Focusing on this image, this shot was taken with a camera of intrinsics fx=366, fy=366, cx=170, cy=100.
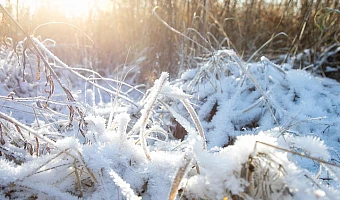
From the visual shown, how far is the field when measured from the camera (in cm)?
73

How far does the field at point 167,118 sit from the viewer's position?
0.73 m

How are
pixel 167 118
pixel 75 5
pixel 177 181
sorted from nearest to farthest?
pixel 177 181, pixel 167 118, pixel 75 5

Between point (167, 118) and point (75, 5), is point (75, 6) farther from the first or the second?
point (167, 118)

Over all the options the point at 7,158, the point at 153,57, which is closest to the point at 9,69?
the point at 153,57

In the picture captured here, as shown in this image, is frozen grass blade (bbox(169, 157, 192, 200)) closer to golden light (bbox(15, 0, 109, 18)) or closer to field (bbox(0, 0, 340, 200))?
field (bbox(0, 0, 340, 200))

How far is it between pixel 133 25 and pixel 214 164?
2937 mm

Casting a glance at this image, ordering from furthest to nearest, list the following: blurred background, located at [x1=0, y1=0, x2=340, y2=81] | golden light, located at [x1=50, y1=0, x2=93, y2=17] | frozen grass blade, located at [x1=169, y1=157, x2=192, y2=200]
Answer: golden light, located at [x1=50, y1=0, x2=93, y2=17]
blurred background, located at [x1=0, y1=0, x2=340, y2=81]
frozen grass blade, located at [x1=169, y1=157, x2=192, y2=200]

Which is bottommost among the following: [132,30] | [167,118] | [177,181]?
[167,118]

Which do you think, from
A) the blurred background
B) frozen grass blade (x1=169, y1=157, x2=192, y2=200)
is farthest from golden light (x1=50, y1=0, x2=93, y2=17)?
frozen grass blade (x1=169, y1=157, x2=192, y2=200)

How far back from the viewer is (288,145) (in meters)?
0.83

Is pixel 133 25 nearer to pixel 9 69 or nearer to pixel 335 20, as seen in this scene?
pixel 9 69

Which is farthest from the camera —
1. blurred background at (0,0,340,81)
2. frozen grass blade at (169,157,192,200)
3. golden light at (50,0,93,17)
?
golden light at (50,0,93,17)

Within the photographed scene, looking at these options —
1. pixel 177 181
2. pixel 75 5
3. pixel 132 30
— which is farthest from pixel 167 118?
pixel 75 5

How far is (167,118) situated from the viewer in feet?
6.20
